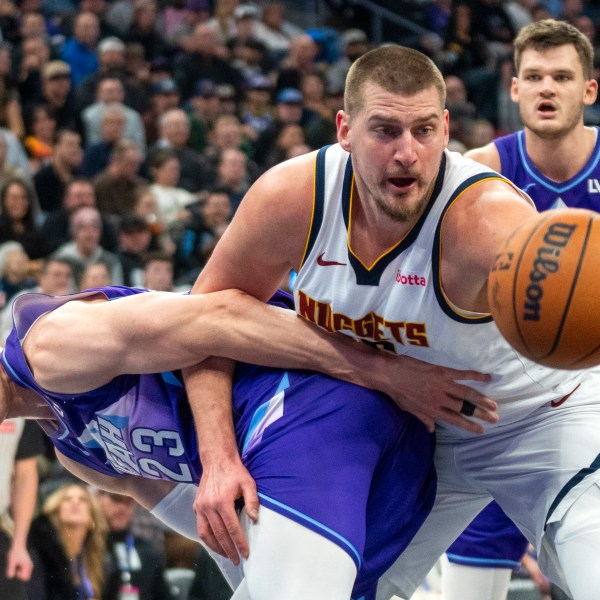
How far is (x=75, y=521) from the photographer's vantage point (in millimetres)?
5000

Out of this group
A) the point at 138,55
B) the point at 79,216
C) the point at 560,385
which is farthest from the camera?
the point at 138,55

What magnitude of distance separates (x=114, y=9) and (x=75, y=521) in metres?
6.57

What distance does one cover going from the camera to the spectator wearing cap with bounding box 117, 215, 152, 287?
25.0 ft

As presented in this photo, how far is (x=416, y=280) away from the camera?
3092 mm

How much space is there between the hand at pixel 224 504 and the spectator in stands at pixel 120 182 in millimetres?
5019

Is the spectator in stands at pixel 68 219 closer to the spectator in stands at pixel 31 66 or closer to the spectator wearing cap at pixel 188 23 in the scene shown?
the spectator in stands at pixel 31 66

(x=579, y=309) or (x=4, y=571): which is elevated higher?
(x=579, y=309)

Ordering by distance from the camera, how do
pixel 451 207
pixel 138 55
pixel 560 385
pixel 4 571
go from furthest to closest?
pixel 138 55 < pixel 4 571 < pixel 560 385 < pixel 451 207

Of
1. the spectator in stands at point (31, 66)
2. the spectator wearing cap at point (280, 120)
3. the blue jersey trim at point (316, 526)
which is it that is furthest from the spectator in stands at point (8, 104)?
the blue jersey trim at point (316, 526)

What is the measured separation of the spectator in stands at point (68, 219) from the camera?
7.64m

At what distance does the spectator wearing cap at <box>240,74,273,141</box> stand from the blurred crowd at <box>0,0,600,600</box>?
1 centimetres

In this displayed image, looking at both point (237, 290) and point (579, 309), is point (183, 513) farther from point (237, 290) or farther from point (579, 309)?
point (579, 309)

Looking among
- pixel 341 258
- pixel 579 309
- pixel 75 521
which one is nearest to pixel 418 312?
pixel 341 258

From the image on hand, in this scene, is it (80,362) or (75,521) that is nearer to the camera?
(80,362)
